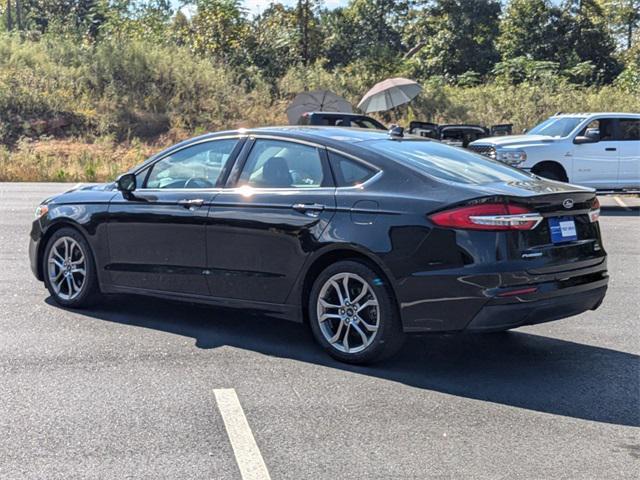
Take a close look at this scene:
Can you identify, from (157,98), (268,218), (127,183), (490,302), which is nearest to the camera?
(490,302)

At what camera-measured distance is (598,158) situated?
56.2 ft

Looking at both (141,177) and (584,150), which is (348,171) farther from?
(584,150)

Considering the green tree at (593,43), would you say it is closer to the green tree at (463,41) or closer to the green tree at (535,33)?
the green tree at (535,33)

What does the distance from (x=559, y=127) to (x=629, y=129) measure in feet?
4.19

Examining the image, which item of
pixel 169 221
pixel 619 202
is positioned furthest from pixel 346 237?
pixel 619 202

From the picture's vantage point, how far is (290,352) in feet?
21.6

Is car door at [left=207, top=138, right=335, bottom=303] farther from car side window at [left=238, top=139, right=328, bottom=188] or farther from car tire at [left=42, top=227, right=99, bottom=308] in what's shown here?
car tire at [left=42, top=227, right=99, bottom=308]

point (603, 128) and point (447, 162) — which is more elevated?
point (447, 162)

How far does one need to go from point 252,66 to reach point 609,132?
2284cm

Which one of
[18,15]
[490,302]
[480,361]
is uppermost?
[18,15]

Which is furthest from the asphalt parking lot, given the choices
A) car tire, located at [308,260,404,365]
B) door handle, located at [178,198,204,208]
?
door handle, located at [178,198,204,208]

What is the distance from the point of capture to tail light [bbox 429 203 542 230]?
577 cm

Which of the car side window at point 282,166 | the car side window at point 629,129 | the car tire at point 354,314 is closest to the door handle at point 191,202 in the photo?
the car side window at point 282,166

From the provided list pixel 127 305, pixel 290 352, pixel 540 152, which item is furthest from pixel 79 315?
pixel 540 152
